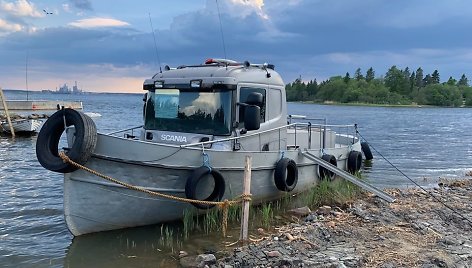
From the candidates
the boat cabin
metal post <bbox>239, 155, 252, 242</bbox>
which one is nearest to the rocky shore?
metal post <bbox>239, 155, 252, 242</bbox>

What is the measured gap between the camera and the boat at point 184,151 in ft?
28.7

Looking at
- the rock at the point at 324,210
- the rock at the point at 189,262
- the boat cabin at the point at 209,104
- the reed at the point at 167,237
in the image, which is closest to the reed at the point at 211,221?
the reed at the point at 167,237

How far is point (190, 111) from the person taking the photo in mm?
10594

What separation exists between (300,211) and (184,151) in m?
3.21

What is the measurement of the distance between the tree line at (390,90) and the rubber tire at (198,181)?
151 m

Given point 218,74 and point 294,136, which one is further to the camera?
point 294,136

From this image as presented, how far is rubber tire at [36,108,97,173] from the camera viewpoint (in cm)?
828

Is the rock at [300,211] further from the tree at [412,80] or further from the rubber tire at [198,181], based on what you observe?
the tree at [412,80]

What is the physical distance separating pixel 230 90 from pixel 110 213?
346 centimetres

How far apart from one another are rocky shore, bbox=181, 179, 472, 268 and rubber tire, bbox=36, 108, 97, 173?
253 centimetres

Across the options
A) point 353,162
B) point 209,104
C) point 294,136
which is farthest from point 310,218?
point 353,162

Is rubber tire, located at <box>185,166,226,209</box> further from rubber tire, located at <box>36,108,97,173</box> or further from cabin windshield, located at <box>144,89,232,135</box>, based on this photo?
rubber tire, located at <box>36,108,97,173</box>

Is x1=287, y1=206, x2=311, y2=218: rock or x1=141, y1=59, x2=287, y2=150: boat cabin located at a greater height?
x1=141, y1=59, x2=287, y2=150: boat cabin

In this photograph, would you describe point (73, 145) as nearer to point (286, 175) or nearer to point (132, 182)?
point (132, 182)
